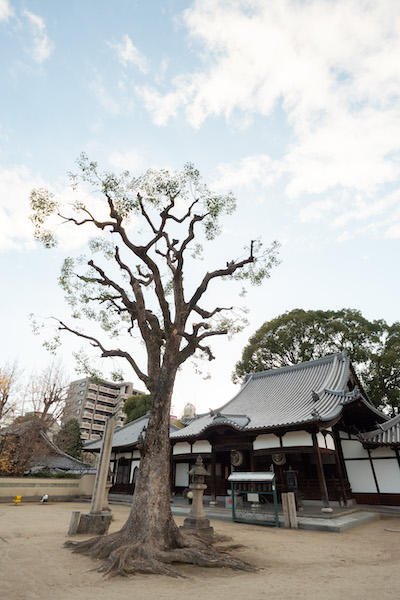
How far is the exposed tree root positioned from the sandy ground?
6.9 inches

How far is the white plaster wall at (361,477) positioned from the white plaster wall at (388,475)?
12.8 inches

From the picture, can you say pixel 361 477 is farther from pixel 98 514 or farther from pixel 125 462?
pixel 125 462

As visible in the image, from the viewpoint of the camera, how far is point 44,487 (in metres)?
20.5

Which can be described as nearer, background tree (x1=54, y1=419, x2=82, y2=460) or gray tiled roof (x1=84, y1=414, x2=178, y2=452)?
gray tiled roof (x1=84, y1=414, x2=178, y2=452)

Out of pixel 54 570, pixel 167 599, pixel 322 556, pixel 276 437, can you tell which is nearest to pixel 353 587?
pixel 322 556

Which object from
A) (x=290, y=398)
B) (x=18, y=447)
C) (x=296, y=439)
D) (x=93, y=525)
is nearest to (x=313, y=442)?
(x=296, y=439)

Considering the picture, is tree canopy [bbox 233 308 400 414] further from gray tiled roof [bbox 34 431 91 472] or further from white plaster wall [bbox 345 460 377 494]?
gray tiled roof [bbox 34 431 91 472]

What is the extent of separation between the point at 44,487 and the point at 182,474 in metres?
9.45

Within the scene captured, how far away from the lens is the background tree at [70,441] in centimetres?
3219

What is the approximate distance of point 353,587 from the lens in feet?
15.4

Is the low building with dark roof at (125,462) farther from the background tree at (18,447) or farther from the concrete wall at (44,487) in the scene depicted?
the background tree at (18,447)

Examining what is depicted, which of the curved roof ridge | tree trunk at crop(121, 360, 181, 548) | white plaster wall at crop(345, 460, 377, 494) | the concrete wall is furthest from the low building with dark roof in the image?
tree trunk at crop(121, 360, 181, 548)

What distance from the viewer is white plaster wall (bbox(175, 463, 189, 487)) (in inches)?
723

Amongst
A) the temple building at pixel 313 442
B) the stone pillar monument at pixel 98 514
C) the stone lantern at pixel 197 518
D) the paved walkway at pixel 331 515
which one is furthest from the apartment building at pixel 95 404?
the stone lantern at pixel 197 518
